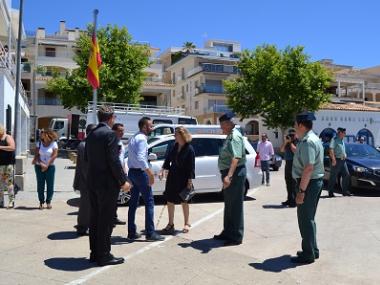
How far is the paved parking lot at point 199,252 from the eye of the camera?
18.5 feet

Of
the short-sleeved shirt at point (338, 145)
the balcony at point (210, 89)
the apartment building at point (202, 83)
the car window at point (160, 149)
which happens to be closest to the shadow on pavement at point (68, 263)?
the car window at point (160, 149)

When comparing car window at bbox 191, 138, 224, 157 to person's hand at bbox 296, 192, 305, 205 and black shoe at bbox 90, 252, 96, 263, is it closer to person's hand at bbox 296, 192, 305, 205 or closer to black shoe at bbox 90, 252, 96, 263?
person's hand at bbox 296, 192, 305, 205

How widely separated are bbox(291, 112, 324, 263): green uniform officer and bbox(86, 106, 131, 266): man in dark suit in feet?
7.33

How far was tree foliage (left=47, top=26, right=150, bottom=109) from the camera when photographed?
119ft

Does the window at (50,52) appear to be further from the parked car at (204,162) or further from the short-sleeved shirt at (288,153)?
the short-sleeved shirt at (288,153)

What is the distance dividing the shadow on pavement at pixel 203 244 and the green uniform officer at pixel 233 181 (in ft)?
0.53

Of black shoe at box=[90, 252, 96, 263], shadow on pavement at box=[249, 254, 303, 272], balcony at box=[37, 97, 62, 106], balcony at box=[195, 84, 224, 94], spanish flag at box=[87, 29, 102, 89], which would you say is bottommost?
shadow on pavement at box=[249, 254, 303, 272]

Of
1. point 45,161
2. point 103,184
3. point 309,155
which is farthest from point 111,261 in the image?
point 45,161

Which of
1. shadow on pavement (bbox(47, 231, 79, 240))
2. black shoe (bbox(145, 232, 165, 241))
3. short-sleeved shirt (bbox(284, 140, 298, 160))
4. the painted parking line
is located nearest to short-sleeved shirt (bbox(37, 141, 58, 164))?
shadow on pavement (bbox(47, 231, 79, 240))

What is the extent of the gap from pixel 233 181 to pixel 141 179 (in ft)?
4.64

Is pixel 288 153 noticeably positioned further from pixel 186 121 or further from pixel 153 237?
pixel 186 121

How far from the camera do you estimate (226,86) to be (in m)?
44.7

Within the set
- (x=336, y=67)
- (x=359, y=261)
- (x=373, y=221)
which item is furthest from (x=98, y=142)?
(x=336, y=67)

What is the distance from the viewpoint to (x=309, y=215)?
6.21 m
